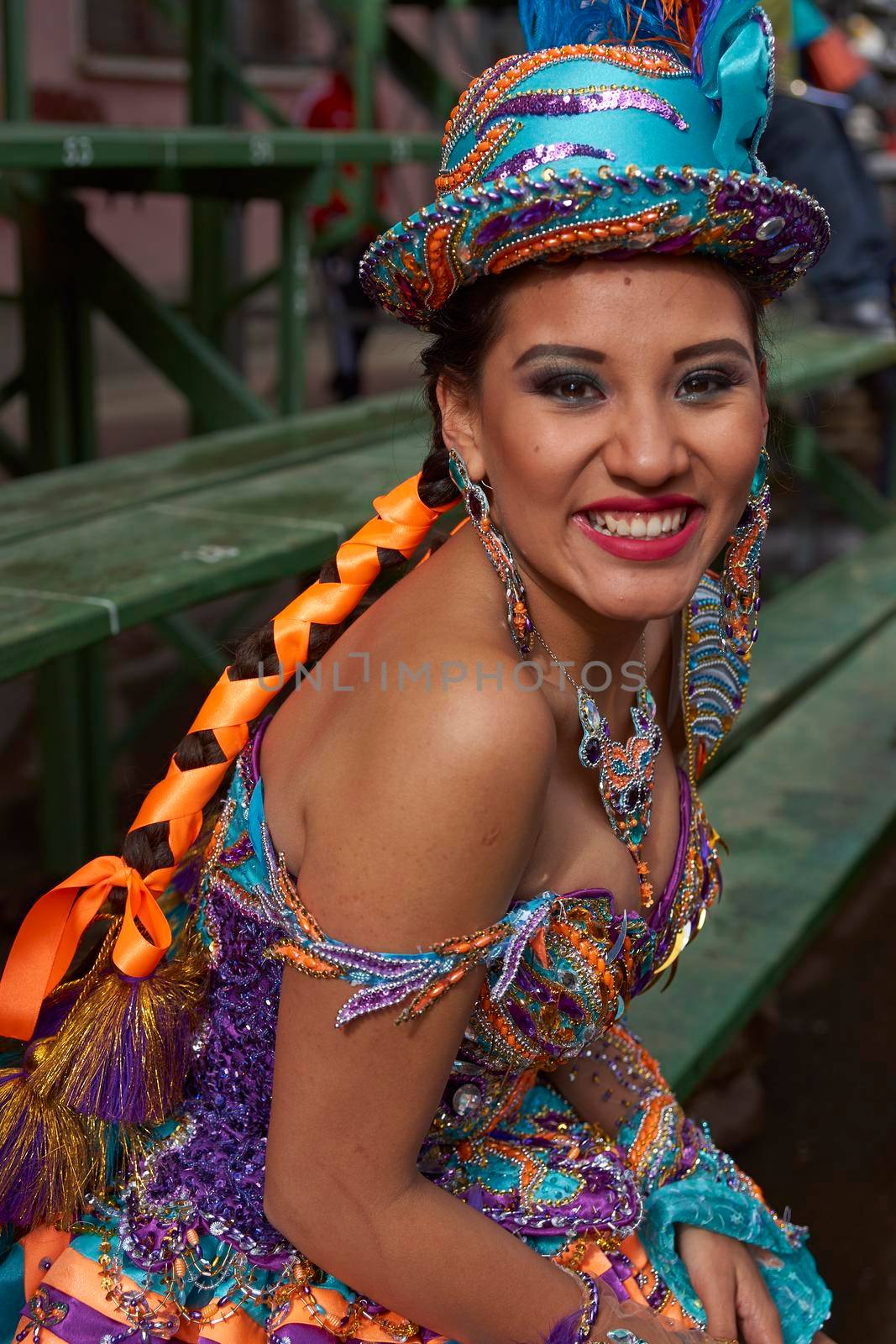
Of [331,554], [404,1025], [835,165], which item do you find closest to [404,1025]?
[404,1025]

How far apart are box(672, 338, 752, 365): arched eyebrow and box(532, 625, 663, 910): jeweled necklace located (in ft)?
0.92

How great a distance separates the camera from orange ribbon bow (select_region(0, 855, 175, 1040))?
1317 millimetres

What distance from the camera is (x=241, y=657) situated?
1.45m

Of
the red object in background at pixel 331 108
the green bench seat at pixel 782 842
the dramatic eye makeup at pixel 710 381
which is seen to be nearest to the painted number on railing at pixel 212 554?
Result: the green bench seat at pixel 782 842

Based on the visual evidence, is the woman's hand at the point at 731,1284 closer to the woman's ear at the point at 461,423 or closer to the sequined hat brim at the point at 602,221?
the woman's ear at the point at 461,423

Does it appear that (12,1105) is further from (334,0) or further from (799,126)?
(799,126)

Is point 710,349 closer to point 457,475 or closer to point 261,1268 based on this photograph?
point 457,475

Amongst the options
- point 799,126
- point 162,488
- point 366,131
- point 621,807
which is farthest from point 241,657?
point 799,126

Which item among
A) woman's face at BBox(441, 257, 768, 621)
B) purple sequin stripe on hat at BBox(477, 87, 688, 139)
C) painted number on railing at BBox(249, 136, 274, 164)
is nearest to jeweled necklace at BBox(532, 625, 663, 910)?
woman's face at BBox(441, 257, 768, 621)

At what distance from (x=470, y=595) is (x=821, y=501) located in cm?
674

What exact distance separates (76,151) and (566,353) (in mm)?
2361

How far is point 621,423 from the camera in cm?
117

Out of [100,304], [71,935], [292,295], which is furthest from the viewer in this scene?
[292,295]

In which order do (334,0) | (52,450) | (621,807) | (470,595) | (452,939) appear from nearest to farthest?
(452,939), (470,595), (621,807), (52,450), (334,0)
